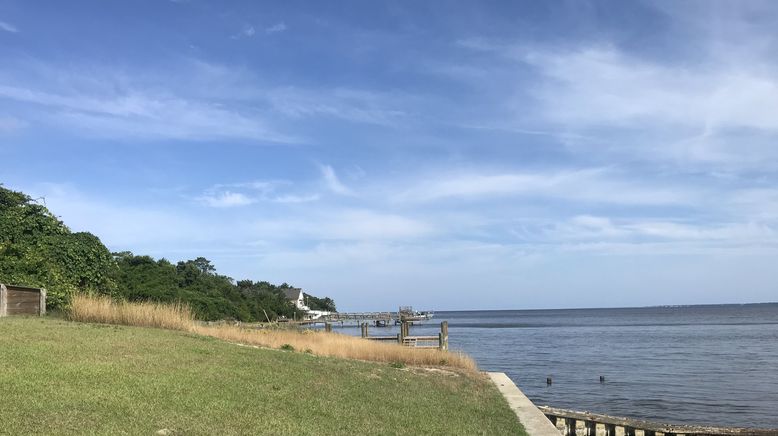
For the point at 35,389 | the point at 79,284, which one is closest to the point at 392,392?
the point at 35,389

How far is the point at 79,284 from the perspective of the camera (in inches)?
1180

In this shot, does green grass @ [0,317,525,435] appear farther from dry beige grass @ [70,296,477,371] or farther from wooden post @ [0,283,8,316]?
wooden post @ [0,283,8,316]

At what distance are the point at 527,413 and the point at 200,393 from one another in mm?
7330

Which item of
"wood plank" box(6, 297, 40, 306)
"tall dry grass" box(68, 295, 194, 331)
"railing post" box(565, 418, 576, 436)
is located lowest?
"railing post" box(565, 418, 576, 436)

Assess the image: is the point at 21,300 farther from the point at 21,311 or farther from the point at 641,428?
the point at 641,428

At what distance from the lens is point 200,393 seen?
31.2 ft

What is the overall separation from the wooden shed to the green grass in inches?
199

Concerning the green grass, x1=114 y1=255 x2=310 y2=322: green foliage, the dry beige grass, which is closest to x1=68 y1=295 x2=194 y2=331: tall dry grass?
the dry beige grass

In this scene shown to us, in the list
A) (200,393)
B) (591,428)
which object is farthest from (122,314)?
(591,428)

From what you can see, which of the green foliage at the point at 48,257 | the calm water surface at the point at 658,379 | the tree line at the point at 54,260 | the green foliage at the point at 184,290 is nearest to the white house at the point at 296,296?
the green foliage at the point at 184,290

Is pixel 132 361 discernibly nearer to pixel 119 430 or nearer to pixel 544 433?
pixel 119 430

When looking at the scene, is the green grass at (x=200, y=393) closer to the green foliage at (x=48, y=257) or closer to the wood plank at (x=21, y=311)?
the wood plank at (x=21, y=311)

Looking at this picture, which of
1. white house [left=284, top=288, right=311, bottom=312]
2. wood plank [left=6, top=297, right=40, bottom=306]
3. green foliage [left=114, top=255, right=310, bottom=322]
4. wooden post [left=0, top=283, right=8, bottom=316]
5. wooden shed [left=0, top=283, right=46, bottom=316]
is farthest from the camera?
white house [left=284, top=288, right=311, bottom=312]

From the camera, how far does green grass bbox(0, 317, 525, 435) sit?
7602 mm
